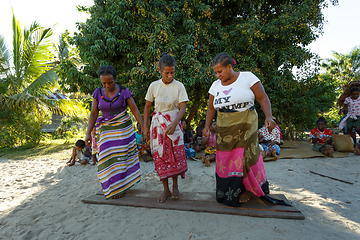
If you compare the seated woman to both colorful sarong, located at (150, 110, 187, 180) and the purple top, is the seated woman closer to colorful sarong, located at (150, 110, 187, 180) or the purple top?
colorful sarong, located at (150, 110, 187, 180)

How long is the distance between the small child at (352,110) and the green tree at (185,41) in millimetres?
1827

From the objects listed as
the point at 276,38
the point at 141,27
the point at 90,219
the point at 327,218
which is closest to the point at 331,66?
the point at 276,38

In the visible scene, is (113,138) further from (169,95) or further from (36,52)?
(36,52)

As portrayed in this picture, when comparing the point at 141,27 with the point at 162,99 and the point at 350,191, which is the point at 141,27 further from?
the point at 350,191

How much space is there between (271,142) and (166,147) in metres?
3.93

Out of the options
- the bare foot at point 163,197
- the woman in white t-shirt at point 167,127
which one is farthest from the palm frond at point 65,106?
the bare foot at point 163,197

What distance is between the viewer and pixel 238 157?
96.6 inches

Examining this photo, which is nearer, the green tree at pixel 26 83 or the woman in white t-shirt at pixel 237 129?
the woman in white t-shirt at pixel 237 129

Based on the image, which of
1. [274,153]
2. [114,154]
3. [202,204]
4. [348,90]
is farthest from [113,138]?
[348,90]

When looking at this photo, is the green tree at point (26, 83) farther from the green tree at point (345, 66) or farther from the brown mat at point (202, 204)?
the green tree at point (345, 66)

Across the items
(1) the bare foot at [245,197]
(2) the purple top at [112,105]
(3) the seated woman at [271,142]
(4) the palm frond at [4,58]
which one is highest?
(4) the palm frond at [4,58]

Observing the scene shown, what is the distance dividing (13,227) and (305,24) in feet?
27.3

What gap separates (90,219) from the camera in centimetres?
247

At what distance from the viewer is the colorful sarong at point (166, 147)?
9.27 feet
